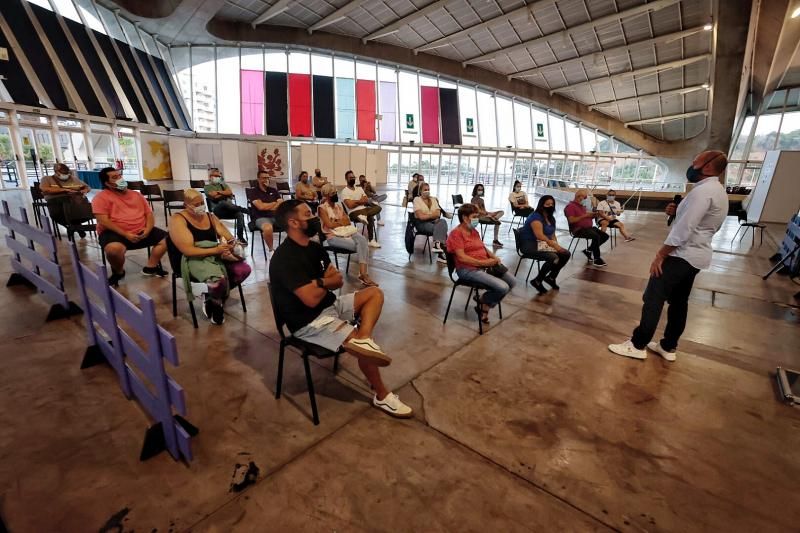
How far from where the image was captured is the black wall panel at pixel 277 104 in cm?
1872

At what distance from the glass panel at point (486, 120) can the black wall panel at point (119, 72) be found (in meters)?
18.2

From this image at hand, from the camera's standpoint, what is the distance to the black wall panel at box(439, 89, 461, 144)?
22.0m

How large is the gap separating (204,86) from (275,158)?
5.14 m

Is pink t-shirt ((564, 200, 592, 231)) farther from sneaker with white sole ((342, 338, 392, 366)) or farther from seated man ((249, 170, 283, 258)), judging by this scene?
sneaker with white sole ((342, 338, 392, 366))

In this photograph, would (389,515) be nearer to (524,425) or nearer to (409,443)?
(409,443)

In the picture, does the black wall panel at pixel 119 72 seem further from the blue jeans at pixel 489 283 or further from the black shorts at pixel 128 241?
the blue jeans at pixel 489 283

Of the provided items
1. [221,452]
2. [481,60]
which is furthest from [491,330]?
[481,60]

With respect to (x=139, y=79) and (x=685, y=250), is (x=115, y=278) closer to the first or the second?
(x=685, y=250)

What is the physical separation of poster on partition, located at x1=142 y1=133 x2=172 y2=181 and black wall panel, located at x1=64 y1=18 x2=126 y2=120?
5.09 feet

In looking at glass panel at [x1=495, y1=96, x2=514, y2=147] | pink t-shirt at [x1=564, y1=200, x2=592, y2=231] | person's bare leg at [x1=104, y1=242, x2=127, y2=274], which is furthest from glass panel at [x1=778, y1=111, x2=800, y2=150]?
person's bare leg at [x1=104, y1=242, x2=127, y2=274]

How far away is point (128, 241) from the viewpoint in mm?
3836

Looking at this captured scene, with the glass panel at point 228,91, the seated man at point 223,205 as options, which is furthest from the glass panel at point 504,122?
the seated man at point 223,205

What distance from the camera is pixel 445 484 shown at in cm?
166

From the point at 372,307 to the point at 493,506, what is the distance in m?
1.18
